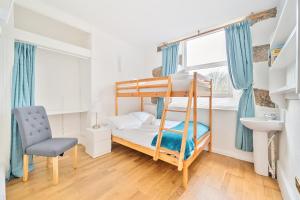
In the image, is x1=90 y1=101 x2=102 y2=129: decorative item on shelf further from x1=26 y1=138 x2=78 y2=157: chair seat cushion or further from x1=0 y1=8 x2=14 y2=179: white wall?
x1=0 y1=8 x2=14 y2=179: white wall

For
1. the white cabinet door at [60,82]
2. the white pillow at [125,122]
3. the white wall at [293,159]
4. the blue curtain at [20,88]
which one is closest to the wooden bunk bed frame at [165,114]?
the white pillow at [125,122]

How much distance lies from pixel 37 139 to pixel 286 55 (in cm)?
327

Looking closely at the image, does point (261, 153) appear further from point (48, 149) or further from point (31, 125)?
point (31, 125)

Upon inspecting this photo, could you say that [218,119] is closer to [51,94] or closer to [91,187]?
[91,187]

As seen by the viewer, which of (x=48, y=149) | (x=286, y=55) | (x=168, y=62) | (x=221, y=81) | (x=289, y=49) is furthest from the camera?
(x=168, y=62)

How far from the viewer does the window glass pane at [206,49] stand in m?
2.89

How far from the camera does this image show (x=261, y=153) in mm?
2021

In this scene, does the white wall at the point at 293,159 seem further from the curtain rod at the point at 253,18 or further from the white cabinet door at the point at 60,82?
the white cabinet door at the point at 60,82

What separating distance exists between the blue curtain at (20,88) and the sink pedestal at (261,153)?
3519mm

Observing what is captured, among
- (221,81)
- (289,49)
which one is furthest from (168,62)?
(289,49)

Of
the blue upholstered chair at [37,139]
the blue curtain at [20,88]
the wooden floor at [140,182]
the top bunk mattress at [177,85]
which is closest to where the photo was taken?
the wooden floor at [140,182]

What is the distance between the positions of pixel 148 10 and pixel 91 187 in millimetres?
2915

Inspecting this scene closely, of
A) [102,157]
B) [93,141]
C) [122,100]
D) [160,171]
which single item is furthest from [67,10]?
[160,171]

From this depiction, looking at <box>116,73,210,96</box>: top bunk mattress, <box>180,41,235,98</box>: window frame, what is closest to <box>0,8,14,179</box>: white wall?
<box>116,73,210,96</box>: top bunk mattress
